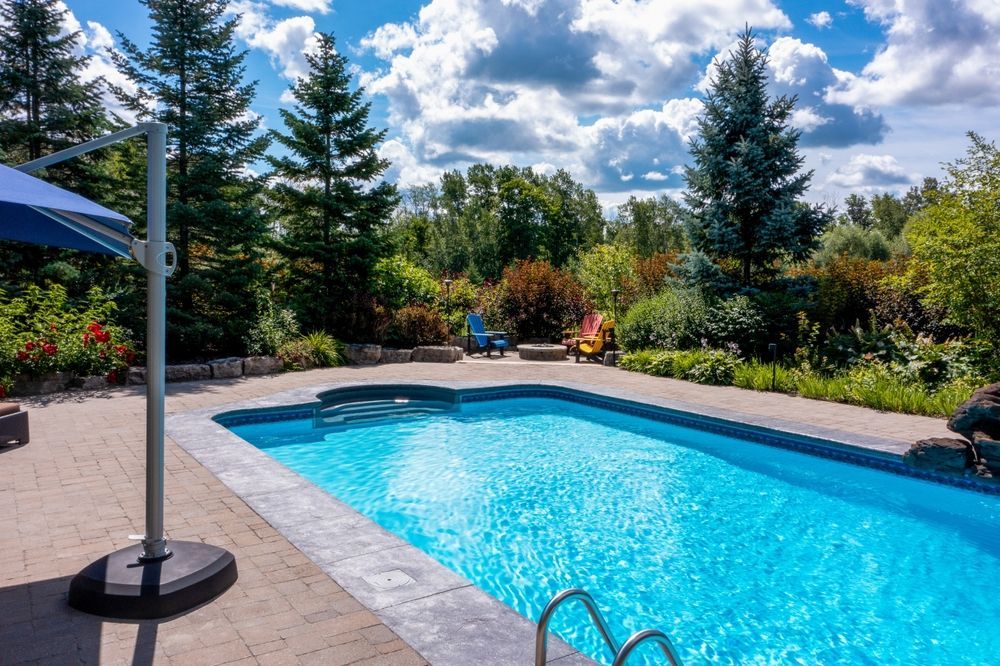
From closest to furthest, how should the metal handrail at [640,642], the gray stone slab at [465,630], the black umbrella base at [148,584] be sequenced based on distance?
the metal handrail at [640,642] < the gray stone slab at [465,630] < the black umbrella base at [148,584]

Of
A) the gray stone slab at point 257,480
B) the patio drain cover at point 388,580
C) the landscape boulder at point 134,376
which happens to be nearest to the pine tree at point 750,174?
the gray stone slab at point 257,480

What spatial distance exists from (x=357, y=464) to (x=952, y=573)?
18.8ft

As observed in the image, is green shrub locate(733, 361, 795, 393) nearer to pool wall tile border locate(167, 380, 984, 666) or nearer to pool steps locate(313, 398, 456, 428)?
pool wall tile border locate(167, 380, 984, 666)

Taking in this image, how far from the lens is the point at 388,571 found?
356cm

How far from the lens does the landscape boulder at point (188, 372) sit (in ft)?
34.3

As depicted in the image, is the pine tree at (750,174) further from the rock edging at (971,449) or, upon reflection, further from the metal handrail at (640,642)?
the metal handrail at (640,642)

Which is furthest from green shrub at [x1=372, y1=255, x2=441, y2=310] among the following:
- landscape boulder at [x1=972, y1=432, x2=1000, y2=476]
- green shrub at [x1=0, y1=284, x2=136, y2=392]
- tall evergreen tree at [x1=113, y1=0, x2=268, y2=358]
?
landscape boulder at [x1=972, y1=432, x2=1000, y2=476]

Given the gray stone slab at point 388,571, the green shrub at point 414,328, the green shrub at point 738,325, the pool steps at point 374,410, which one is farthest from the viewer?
the green shrub at point 414,328

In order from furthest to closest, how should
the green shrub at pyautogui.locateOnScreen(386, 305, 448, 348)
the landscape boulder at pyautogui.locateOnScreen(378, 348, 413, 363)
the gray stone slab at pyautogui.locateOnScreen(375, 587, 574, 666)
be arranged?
the green shrub at pyautogui.locateOnScreen(386, 305, 448, 348)
the landscape boulder at pyautogui.locateOnScreen(378, 348, 413, 363)
the gray stone slab at pyautogui.locateOnScreen(375, 587, 574, 666)

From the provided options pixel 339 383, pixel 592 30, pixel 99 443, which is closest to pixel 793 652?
pixel 99 443

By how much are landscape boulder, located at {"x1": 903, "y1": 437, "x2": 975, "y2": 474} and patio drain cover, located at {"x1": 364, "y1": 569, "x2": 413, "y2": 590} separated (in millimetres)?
5547

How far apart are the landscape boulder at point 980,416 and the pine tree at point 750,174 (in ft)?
20.5

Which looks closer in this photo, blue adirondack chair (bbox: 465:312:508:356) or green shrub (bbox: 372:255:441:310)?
green shrub (bbox: 372:255:441:310)

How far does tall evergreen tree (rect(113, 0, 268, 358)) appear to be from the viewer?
1132cm
